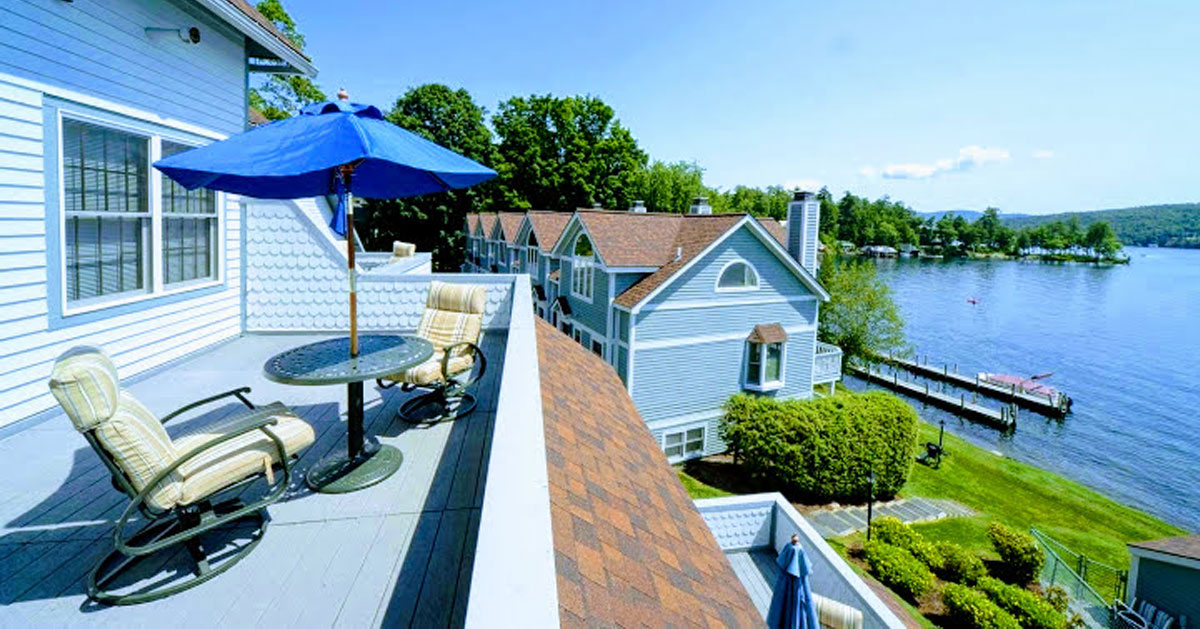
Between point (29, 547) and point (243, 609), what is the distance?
149 cm

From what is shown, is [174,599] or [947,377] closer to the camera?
[174,599]

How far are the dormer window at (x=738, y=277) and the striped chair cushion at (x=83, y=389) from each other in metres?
14.8

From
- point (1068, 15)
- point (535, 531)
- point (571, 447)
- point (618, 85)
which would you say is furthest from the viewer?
point (618, 85)

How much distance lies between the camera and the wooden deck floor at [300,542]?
7.75 feet

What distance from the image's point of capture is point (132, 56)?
523cm

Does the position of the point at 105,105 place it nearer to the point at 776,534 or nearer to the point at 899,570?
the point at 776,534

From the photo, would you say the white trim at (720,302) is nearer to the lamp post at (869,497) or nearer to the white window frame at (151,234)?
the lamp post at (869,497)

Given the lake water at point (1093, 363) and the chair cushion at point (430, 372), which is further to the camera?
the lake water at point (1093, 363)

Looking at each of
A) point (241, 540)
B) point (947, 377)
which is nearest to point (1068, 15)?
point (241, 540)

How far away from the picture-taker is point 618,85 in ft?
127

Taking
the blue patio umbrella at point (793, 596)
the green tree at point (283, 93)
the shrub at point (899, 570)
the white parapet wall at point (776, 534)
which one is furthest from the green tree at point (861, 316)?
the green tree at point (283, 93)

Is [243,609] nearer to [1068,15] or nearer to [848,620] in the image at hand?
[848,620]

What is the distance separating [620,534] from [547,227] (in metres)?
21.6

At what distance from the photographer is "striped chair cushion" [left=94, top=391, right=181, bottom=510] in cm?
239
